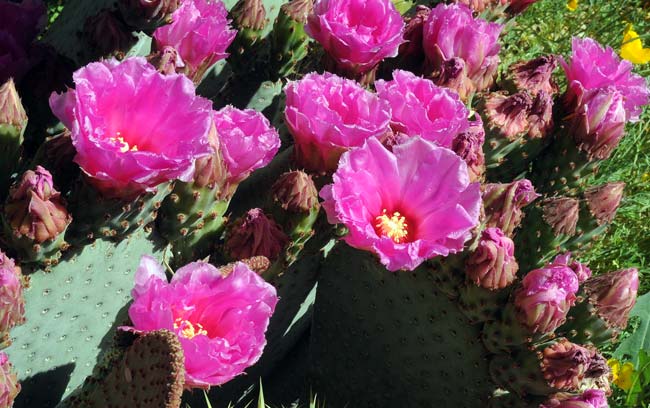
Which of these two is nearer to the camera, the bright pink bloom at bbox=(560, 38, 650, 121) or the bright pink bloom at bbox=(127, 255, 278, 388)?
the bright pink bloom at bbox=(127, 255, 278, 388)

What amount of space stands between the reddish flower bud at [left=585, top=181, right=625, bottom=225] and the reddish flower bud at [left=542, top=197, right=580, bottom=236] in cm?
3

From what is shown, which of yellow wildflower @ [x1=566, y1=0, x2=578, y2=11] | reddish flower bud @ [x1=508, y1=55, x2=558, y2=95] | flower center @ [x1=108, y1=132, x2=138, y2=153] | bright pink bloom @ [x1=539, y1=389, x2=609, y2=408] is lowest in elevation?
yellow wildflower @ [x1=566, y1=0, x2=578, y2=11]

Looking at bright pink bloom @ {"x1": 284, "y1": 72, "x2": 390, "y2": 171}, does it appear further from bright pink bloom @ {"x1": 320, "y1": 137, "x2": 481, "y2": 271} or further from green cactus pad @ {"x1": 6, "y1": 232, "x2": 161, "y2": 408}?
green cactus pad @ {"x1": 6, "y1": 232, "x2": 161, "y2": 408}

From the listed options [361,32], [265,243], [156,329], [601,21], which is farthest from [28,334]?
[601,21]

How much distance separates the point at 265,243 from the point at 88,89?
36 cm

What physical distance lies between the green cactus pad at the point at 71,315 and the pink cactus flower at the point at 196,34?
1.09ft

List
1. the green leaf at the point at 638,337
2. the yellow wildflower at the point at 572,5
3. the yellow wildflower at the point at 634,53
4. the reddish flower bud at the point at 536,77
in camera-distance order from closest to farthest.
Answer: the reddish flower bud at the point at 536,77 < the green leaf at the point at 638,337 < the yellow wildflower at the point at 634,53 < the yellow wildflower at the point at 572,5

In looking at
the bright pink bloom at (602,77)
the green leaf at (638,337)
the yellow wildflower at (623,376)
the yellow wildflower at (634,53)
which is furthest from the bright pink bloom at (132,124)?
the yellow wildflower at (634,53)

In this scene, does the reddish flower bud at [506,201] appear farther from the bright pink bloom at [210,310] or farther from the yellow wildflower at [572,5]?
the yellow wildflower at [572,5]

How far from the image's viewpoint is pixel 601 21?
3049 mm

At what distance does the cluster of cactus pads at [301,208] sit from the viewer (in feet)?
3.60

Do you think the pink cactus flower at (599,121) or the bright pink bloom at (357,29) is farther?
the pink cactus flower at (599,121)

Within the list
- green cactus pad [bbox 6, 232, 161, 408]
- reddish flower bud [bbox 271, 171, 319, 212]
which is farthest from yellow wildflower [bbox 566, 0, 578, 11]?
green cactus pad [bbox 6, 232, 161, 408]

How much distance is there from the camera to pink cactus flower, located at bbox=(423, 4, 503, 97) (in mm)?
1517
